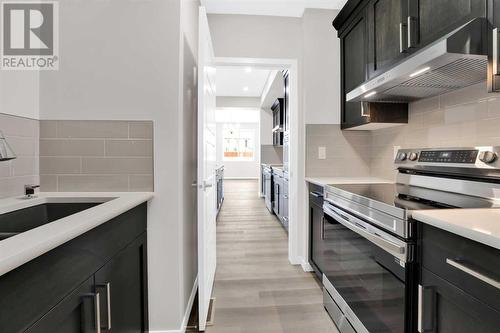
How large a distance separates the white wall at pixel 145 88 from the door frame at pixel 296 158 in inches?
41.7

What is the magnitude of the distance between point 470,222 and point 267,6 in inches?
93.4

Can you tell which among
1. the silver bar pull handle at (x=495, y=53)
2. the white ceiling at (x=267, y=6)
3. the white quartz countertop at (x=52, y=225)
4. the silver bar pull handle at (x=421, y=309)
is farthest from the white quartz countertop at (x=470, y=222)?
the white ceiling at (x=267, y=6)

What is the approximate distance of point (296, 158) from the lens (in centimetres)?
256

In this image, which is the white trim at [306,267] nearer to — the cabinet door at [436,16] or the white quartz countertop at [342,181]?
the white quartz countertop at [342,181]

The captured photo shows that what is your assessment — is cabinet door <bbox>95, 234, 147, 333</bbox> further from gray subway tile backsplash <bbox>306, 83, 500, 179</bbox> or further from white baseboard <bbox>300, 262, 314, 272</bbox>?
gray subway tile backsplash <bbox>306, 83, 500, 179</bbox>

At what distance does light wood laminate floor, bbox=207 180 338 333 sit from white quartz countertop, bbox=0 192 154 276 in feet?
3.56

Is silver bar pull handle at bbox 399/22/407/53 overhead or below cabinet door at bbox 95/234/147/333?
overhead

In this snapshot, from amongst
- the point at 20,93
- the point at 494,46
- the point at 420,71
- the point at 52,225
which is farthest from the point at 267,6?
the point at 52,225

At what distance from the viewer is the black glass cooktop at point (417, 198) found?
1.15 metres

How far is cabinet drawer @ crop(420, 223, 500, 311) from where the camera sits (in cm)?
70

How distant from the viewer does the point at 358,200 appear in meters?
1.41

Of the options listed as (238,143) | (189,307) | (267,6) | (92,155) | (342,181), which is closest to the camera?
(92,155)

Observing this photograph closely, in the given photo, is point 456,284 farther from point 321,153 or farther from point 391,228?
point 321,153

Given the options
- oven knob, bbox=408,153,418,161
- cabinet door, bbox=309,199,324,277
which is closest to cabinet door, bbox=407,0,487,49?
oven knob, bbox=408,153,418,161
